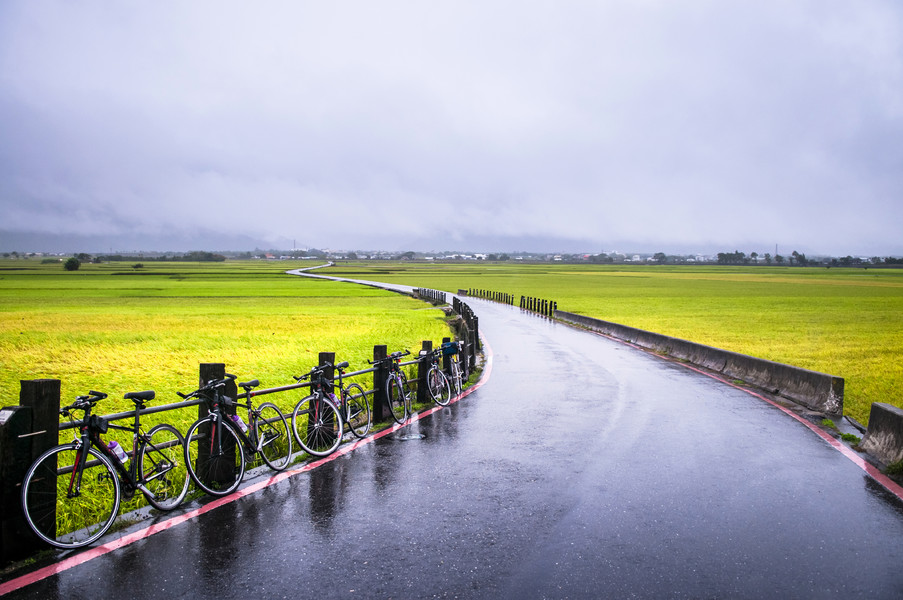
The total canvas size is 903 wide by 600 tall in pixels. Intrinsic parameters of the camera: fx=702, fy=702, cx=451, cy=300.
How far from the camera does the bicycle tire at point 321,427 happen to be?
9367mm

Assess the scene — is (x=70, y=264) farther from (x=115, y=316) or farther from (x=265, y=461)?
(x=265, y=461)

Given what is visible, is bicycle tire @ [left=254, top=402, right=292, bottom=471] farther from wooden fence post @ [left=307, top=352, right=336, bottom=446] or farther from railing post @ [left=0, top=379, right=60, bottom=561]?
railing post @ [left=0, top=379, right=60, bottom=561]

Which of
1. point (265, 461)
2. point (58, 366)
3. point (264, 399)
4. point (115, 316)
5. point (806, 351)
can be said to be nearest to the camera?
point (265, 461)

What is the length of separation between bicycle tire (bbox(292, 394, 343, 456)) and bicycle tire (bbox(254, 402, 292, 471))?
0.98 feet

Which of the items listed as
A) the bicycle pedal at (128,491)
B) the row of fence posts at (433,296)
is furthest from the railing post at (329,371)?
the row of fence posts at (433,296)

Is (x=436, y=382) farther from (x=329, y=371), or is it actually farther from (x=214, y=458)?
(x=214, y=458)

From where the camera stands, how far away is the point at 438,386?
1333 cm

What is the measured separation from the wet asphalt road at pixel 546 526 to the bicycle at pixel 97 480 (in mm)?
540

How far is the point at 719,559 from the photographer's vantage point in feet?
18.9

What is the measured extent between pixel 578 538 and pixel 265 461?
395cm

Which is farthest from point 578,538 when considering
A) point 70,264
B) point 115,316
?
point 70,264

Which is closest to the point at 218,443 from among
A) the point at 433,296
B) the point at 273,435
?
the point at 273,435

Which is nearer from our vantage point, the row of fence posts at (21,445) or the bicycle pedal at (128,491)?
the row of fence posts at (21,445)

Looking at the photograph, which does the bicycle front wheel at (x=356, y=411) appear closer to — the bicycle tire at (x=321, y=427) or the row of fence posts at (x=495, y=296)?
the bicycle tire at (x=321, y=427)
